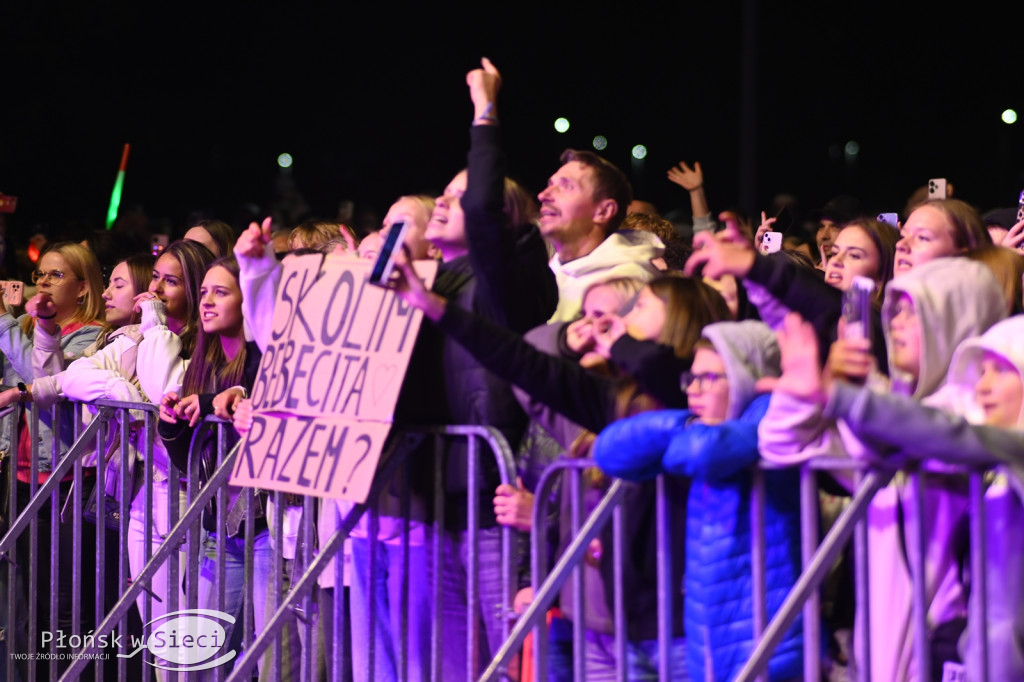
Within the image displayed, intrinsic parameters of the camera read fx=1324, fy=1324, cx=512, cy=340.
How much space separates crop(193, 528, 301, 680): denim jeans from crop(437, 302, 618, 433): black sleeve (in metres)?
1.77

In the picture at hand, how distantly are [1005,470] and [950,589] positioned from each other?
483 millimetres

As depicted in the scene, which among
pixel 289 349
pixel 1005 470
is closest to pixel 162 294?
pixel 289 349

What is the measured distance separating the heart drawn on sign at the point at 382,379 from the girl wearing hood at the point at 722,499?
1.09 meters

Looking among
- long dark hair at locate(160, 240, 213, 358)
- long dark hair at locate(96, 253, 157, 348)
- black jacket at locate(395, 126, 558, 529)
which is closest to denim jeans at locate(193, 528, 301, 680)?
black jacket at locate(395, 126, 558, 529)

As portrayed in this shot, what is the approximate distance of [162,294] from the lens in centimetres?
679

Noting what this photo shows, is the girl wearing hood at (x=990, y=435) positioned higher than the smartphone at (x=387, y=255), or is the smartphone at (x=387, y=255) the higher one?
the smartphone at (x=387, y=255)

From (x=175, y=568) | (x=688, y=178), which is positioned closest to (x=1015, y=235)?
(x=688, y=178)

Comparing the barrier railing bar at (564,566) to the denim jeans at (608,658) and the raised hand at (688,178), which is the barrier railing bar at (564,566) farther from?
the raised hand at (688,178)

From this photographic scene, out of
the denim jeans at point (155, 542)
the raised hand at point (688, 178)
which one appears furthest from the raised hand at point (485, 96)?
the raised hand at point (688, 178)

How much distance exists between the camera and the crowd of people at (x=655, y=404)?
3.36 m

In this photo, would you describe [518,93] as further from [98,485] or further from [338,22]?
[98,485]

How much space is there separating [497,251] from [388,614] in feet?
4.57

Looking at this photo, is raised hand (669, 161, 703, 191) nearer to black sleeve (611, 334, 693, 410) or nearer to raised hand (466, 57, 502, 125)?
raised hand (466, 57, 502, 125)

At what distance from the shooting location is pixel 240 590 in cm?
586
